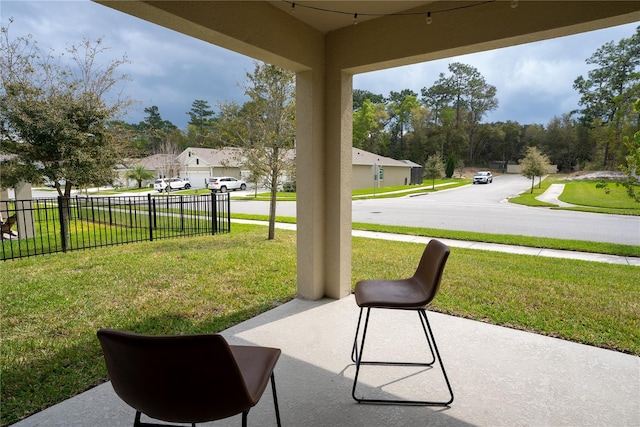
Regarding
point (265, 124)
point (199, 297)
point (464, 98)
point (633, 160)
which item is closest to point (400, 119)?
point (464, 98)

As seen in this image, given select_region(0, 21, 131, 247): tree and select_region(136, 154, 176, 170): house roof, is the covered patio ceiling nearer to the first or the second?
select_region(0, 21, 131, 247): tree

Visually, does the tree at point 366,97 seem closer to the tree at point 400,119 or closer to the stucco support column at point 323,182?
the tree at point 400,119

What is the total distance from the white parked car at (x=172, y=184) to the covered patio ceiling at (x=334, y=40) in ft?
71.4

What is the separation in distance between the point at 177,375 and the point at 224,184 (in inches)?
894

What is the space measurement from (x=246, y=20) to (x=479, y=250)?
5.22 meters

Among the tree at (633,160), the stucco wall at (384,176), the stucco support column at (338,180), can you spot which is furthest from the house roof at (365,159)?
the stucco support column at (338,180)

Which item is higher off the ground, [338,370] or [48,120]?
[48,120]

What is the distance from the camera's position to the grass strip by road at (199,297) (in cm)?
223

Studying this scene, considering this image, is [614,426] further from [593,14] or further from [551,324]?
[593,14]

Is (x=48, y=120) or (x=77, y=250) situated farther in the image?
(x=48, y=120)

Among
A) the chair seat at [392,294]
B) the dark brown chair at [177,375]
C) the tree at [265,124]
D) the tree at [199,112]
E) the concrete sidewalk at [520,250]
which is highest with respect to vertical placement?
the tree at [199,112]

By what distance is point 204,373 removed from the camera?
944 millimetres

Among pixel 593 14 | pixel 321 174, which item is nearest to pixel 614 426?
pixel 593 14

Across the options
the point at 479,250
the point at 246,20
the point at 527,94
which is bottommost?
the point at 479,250
